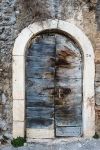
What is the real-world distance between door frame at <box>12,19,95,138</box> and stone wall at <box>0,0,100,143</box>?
10cm

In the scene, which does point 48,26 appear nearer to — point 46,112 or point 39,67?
point 39,67

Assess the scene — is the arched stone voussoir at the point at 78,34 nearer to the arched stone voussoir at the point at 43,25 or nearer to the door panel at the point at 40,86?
the arched stone voussoir at the point at 43,25

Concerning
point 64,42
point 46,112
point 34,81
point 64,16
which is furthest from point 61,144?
point 64,16

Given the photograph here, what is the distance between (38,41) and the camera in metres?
7.34

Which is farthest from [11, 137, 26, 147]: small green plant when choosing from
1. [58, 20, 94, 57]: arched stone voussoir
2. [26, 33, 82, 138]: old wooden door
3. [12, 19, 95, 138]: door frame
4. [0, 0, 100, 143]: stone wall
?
[58, 20, 94, 57]: arched stone voussoir

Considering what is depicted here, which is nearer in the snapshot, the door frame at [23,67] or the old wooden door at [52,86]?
the door frame at [23,67]

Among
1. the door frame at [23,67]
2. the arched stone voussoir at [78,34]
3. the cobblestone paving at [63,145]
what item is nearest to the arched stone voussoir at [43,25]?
the door frame at [23,67]

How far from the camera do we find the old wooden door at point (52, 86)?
7.34 m

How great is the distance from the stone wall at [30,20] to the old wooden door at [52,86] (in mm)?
375

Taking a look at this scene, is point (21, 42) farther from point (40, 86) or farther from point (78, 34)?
point (78, 34)

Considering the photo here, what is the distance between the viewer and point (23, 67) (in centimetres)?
719

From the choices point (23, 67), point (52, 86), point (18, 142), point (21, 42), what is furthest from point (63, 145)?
point (21, 42)

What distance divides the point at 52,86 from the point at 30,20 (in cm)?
139

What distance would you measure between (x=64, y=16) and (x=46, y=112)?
1.96 m
